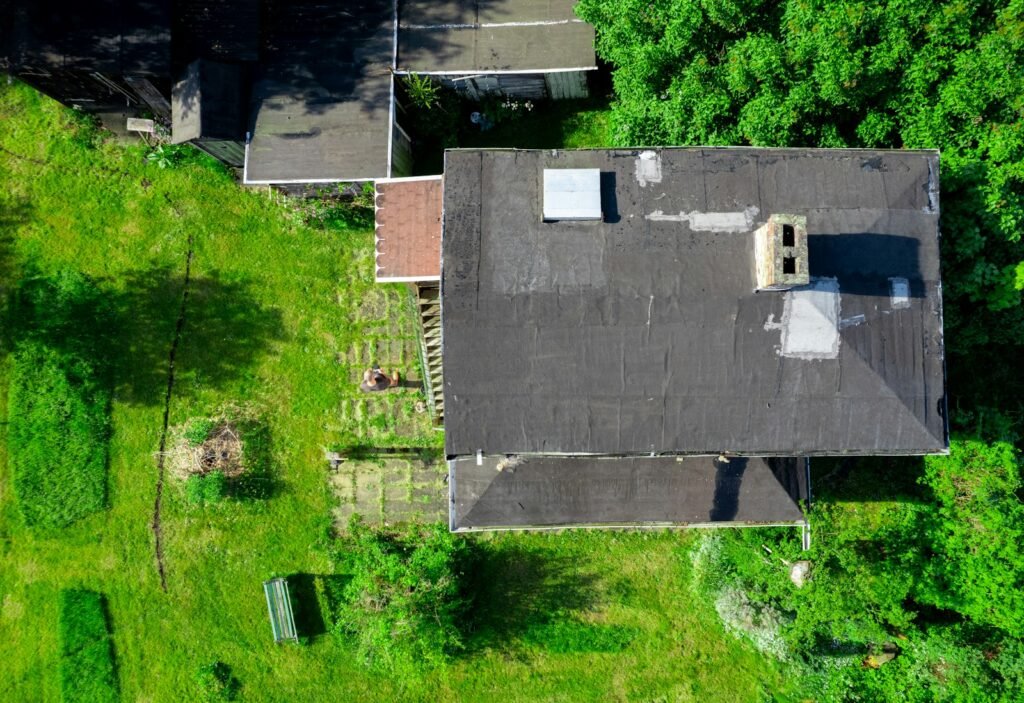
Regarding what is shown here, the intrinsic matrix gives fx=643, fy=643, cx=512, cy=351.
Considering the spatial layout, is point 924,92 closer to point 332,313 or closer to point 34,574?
point 332,313

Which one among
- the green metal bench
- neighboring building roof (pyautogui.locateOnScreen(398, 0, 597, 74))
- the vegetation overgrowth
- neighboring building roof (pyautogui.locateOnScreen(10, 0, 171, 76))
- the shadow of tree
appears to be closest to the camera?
the vegetation overgrowth

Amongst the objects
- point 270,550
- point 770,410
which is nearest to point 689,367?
point 770,410

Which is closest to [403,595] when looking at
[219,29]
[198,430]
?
[198,430]

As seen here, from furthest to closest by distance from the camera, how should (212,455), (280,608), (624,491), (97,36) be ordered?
1. (212,455)
2. (280,608)
3. (97,36)
4. (624,491)

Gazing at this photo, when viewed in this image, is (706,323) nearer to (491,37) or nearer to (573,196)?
(573,196)

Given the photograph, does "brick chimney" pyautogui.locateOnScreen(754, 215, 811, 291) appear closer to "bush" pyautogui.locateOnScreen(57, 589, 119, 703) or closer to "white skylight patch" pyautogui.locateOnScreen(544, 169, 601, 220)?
"white skylight patch" pyautogui.locateOnScreen(544, 169, 601, 220)

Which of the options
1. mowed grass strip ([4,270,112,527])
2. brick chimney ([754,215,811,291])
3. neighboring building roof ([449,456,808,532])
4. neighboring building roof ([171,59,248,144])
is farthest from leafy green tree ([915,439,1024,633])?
mowed grass strip ([4,270,112,527])

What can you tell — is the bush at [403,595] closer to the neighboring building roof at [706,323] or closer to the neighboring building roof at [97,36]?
the neighboring building roof at [706,323]

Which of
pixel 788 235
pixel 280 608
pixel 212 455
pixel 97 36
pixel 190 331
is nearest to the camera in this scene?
pixel 788 235
